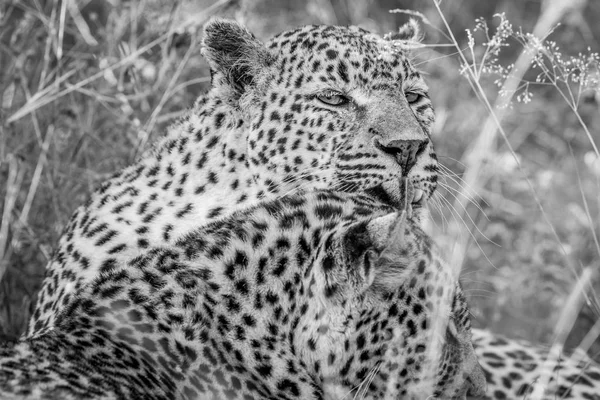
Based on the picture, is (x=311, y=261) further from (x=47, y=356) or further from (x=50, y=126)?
(x=50, y=126)

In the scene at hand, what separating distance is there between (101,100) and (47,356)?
9.85 ft

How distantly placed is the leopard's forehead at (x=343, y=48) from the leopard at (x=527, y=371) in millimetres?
1513

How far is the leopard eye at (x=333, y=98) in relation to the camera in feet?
18.6

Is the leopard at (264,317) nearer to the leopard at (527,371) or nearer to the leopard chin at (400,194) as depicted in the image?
the leopard chin at (400,194)

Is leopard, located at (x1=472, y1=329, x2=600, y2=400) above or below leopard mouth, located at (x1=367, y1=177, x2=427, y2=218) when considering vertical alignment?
below

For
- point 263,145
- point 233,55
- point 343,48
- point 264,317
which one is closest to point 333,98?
point 343,48

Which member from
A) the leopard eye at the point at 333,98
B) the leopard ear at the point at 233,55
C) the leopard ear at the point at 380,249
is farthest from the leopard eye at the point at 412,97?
the leopard ear at the point at 380,249

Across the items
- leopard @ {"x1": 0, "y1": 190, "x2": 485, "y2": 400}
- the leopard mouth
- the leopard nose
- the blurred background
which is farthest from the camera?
the blurred background

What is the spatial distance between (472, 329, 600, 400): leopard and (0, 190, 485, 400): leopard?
1463 mm

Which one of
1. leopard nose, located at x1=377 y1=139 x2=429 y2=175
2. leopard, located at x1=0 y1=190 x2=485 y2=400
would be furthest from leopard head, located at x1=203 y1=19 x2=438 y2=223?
leopard, located at x1=0 y1=190 x2=485 y2=400

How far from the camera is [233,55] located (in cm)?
583

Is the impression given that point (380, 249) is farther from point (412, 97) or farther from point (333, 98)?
point (412, 97)

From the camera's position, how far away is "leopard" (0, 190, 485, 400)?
12.6 ft

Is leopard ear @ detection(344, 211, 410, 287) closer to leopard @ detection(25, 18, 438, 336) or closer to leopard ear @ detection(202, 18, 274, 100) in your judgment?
leopard @ detection(25, 18, 438, 336)
